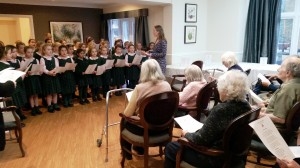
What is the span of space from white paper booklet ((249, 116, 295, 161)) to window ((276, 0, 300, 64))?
478cm

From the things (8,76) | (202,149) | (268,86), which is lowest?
(202,149)

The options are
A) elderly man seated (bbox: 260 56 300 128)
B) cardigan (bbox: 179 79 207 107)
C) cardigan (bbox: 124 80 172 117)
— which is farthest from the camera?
cardigan (bbox: 179 79 207 107)

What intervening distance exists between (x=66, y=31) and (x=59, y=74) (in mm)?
3710

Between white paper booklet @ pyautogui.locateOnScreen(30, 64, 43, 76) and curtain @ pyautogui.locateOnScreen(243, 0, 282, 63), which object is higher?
curtain @ pyautogui.locateOnScreen(243, 0, 282, 63)

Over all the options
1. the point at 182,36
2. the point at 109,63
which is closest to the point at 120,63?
the point at 109,63

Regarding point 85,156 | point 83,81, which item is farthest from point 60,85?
point 85,156

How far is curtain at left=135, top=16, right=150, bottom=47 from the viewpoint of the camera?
257 inches

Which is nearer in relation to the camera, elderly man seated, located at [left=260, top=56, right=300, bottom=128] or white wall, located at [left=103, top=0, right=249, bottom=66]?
elderly man seated, located at [left=260, top=56, right=300, bottom=128]

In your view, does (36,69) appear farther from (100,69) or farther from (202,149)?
(202,149)

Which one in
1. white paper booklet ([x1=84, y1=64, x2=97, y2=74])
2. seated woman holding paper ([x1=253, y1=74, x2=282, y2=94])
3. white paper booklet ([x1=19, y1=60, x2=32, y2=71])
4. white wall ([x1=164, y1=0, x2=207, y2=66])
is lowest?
seated woman holding paper ([x1=253, y1=74, x2=282, y2=94])

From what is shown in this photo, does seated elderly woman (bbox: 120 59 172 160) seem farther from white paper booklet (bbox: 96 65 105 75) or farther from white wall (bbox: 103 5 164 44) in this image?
white wall (bbox: 103 5 164 44)

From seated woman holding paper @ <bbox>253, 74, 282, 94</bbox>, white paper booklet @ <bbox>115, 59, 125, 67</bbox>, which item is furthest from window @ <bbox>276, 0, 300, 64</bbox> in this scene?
white paper booklet @ <bbox>115, 59, 125, 67</bbox>

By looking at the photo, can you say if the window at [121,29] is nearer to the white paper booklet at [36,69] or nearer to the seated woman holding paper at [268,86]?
the white paper booklet at [36,69]

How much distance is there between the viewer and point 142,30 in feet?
21.9
